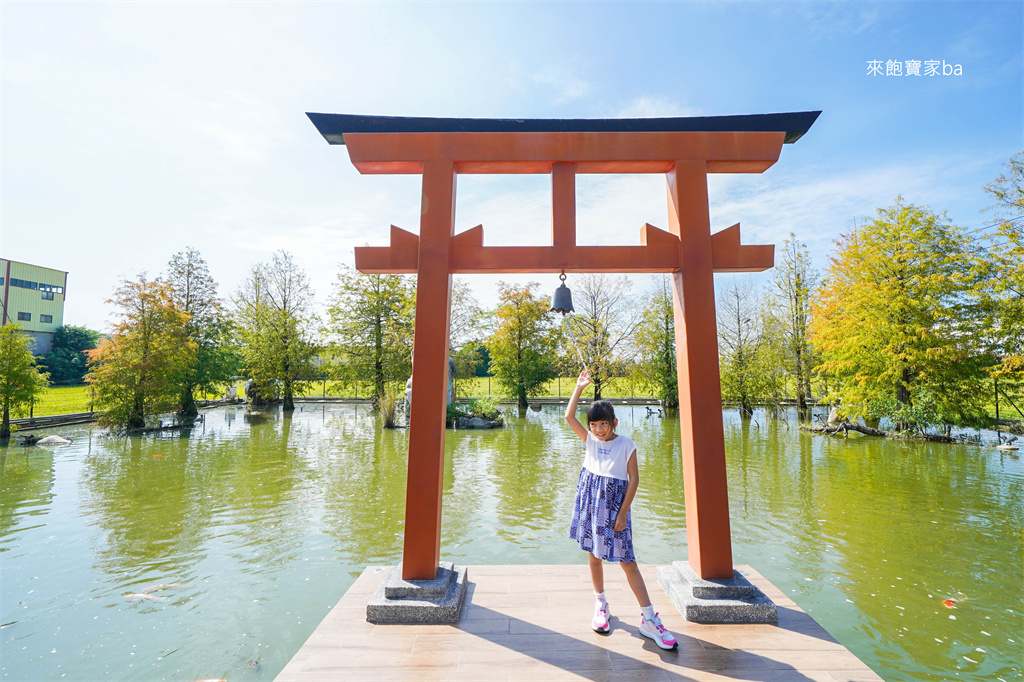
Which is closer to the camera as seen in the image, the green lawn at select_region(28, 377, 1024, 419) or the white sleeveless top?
the white sleeveless top

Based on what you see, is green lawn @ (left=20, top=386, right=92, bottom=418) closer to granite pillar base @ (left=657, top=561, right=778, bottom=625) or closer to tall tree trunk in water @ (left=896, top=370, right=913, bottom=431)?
granite pillar base @ (left=657, top=561, right=778, bottom=625)

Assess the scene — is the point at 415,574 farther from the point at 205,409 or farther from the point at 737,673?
the point at 205,409

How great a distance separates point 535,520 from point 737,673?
496 cm

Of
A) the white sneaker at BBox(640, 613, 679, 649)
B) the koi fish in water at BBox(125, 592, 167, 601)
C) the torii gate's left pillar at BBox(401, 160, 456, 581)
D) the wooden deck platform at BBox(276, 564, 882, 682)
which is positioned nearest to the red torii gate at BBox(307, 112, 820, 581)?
the torii gate's left pillar at BBox(401, 160, 456, 581)

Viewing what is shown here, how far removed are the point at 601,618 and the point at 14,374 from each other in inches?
693

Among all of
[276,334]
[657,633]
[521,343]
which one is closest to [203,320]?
[276,334]

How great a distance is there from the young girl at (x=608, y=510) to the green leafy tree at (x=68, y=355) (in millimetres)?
33831

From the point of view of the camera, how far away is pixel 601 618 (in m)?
3.10

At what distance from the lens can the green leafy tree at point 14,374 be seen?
13.1 m

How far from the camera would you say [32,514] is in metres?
7.42

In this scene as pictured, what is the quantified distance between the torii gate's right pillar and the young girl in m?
0.67

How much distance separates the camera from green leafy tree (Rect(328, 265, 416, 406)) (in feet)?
69.1

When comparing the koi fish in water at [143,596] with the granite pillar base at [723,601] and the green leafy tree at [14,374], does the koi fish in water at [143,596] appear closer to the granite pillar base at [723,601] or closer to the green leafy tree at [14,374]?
the granite pillar base at [723,601]

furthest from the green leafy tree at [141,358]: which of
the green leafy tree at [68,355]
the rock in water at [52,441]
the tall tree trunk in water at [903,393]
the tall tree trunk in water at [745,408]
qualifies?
the tall tree trunk in water at [903,393]
